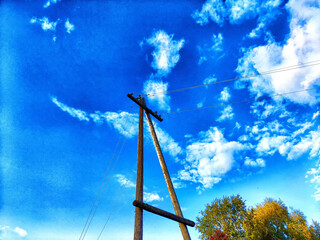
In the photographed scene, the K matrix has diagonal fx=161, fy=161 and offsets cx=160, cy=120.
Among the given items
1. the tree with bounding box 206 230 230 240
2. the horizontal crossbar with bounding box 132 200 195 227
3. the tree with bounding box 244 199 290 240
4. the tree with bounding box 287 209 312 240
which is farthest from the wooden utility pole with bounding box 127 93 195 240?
the tree with bounding box 287 209 312 240

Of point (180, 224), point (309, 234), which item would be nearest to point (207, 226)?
point (309, 234)

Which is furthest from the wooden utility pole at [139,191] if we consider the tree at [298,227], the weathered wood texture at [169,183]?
the tree at [298,227]

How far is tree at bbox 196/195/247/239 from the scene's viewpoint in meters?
23.3

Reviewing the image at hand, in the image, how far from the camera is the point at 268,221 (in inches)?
1081

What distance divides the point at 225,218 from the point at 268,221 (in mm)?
9207

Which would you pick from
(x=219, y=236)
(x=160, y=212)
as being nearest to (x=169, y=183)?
(x=160, y=212)

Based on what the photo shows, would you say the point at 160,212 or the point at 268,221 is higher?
the point at 268,221

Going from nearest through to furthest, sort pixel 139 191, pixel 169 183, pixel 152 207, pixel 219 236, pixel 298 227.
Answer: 1. pixel 152 207
2. pixel 139 191
3. pixel 169 183
4. pixel 219 236
5. pixel 298 227

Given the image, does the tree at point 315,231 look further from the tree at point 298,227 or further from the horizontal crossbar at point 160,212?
the horizontal crossbar at point 160,212

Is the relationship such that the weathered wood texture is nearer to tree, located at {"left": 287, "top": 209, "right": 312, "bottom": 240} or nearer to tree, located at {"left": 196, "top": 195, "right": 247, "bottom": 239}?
tree, located at {"left": 196, "top": 195, "right": 247, "bottom": 239}

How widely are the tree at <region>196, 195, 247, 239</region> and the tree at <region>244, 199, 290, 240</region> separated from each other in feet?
3.71

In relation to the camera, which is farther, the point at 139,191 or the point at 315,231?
the point at 315,231

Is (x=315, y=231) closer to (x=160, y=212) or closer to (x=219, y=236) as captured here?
(x=219, y=236)

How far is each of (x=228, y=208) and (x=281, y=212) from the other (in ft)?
36.0
